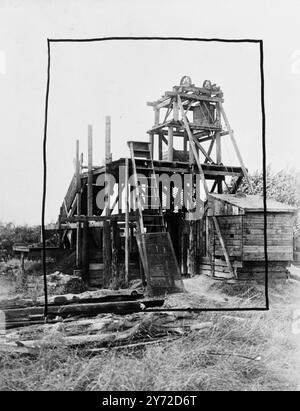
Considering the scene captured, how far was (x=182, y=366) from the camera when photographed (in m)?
6.91

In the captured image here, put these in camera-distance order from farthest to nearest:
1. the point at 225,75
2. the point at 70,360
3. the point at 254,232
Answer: the point at 254,232
the point at 225,75
the point at 70,360

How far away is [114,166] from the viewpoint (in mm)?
14430

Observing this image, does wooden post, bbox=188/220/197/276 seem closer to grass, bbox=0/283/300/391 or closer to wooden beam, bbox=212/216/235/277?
wooden beam, bbox=212/216/235/277

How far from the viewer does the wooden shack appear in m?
12.9

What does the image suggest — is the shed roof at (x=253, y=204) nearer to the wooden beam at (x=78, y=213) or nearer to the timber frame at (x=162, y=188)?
the timber frame at (x=162, y=188)

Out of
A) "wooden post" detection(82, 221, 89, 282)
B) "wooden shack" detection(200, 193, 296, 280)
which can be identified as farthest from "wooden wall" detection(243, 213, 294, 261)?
"wooden post" detection(82, 221, 89, 282)

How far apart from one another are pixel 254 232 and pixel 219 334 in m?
5.63

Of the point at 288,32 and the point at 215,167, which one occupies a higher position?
the point at 288,32

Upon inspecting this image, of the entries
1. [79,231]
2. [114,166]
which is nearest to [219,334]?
[114,166]

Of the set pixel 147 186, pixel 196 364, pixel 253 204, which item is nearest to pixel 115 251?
pixel 147 186

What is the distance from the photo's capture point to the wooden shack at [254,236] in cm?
1285

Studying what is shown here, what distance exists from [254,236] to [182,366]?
272 inches

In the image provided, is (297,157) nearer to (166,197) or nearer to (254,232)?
(254,232)

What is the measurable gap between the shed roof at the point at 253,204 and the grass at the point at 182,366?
5.32 meters
